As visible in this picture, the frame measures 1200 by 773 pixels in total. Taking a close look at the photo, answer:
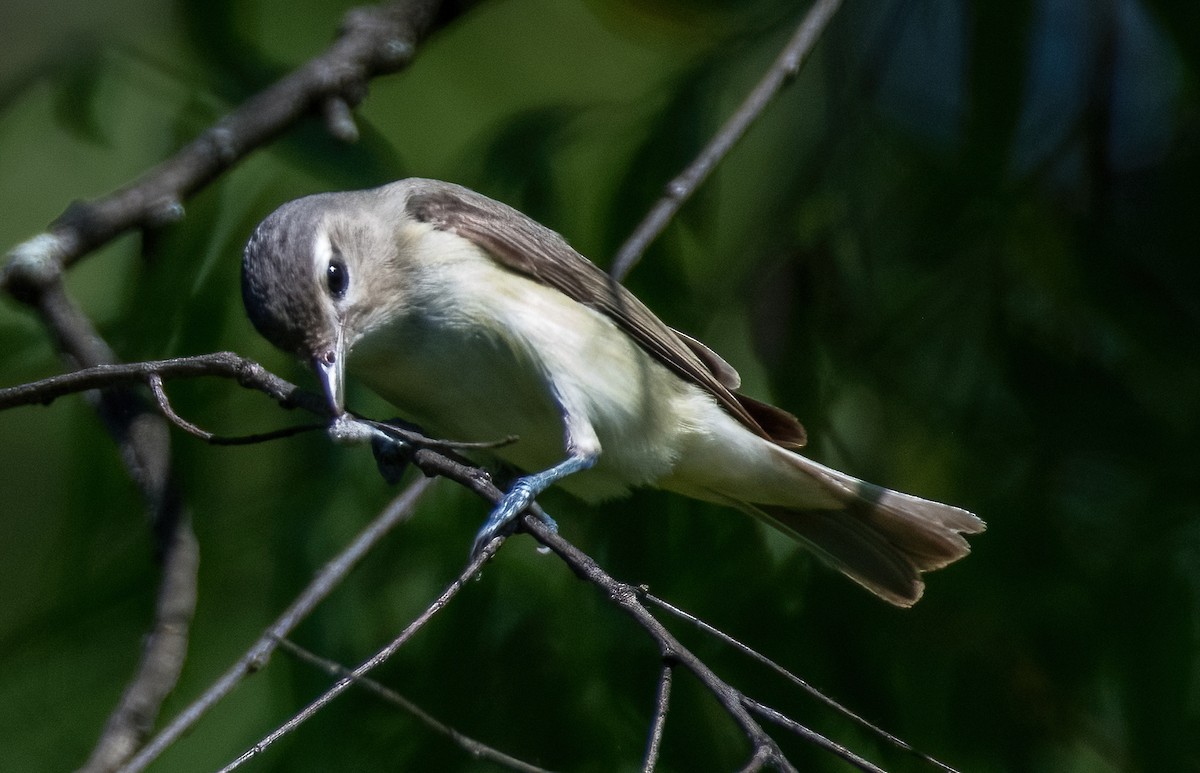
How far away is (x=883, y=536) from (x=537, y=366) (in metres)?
0.93

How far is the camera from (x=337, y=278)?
248 cm

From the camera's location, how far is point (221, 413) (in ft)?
9.96

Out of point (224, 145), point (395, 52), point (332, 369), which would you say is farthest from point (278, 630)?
point (395, 52)

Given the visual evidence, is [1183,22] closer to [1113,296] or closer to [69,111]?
[1113,296]

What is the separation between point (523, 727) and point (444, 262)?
1037mm

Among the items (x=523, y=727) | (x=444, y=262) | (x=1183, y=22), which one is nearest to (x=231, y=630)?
(x=523, y=727)

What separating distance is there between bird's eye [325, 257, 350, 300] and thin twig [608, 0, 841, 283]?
0.58m

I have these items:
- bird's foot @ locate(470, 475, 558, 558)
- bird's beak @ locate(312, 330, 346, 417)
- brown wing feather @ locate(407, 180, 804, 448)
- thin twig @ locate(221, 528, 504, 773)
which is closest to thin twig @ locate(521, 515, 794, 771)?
thin twig @ locate(221, 528, 504, 773)

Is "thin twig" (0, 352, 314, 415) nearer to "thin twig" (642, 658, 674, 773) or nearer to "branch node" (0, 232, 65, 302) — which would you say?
"thin twig" (642, 658, 674, 773)

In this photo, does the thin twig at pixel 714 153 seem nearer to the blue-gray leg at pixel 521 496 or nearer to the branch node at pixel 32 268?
the blue-gray leg at pixel 521 496

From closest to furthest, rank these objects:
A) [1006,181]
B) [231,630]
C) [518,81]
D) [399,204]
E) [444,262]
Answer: [444,262]
[399,204]
[231,630]
[1006,181]
[518,81]

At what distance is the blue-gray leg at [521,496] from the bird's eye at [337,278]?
1.64 ft

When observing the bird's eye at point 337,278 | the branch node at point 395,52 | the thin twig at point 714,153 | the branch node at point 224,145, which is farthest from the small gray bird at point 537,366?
the branch node at point 395,52

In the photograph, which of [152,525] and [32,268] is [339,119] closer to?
[32,268]
